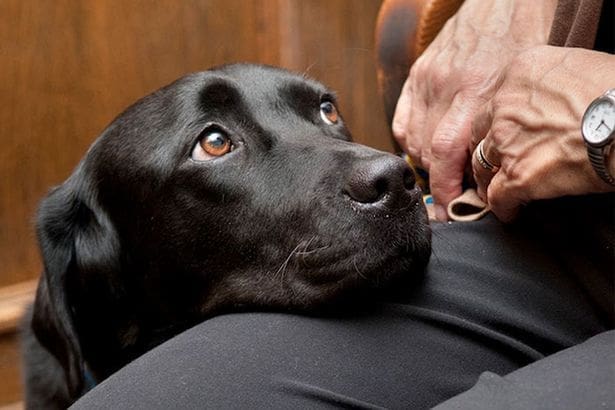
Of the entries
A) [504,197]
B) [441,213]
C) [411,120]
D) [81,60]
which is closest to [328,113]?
[411,120]

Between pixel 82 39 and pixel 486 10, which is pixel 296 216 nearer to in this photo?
pixel 486 10

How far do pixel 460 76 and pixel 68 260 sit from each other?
67 cm

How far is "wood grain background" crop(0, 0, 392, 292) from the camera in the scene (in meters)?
1.90

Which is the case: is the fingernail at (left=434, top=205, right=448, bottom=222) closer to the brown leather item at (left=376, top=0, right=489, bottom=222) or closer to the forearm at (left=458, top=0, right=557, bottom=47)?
the brown leather item at (left=376, top=0, right=489, bottom=222)

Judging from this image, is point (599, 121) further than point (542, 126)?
No

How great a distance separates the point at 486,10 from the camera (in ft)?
4.25

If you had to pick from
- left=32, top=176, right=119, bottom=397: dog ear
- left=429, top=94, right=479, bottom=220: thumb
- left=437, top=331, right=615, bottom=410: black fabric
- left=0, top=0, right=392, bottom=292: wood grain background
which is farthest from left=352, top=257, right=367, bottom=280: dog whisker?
left=0, top=0, right=392, bottom=292: wood grain background

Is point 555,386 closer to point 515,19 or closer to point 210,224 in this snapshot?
point 210,224

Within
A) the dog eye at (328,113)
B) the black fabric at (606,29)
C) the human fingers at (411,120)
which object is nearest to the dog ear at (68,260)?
the dog eye at (328,113)

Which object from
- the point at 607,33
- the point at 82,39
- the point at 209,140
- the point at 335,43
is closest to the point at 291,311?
the point at 209,140

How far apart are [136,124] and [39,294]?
0.30 metres

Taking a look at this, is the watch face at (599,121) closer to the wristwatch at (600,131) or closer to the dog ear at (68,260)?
the wristwatch at (600,131)

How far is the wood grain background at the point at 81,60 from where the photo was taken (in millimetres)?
1896

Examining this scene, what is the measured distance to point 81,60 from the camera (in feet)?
6.52
